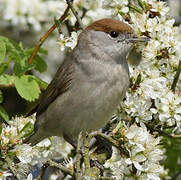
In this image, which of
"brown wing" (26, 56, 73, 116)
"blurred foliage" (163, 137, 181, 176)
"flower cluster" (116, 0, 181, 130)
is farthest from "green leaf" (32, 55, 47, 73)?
"blurred foliage" (163, 137, 181, 176)

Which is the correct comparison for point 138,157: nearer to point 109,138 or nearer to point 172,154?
point 109,138

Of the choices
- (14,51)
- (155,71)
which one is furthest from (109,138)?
(14,51)

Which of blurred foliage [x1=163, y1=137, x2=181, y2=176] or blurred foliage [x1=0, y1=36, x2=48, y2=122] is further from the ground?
blurred foliage [x1=0, y1=36, x2=48, y2=122]

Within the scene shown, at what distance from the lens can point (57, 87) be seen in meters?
4.49

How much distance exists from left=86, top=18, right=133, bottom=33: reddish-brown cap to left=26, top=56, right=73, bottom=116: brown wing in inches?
16.4

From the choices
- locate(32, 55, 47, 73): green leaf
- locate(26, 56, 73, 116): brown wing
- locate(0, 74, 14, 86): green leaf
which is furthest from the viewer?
locate(32, 55, 47, 73): green leaf

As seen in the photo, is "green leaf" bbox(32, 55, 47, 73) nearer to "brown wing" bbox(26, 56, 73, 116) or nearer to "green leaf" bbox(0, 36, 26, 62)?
"brown wing" bbox(26, 56, 73, 116)

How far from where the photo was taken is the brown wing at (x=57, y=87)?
4383 mm

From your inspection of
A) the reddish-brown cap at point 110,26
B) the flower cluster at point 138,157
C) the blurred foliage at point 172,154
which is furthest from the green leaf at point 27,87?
Answer: the blurred foliage at point 172,154

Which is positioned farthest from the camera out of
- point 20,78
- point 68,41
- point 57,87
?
point 57,87

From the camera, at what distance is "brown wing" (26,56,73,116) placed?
4383 mm

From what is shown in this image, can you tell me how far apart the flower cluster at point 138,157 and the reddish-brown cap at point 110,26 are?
3.63ft

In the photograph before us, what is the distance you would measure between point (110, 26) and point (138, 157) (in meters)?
1.51

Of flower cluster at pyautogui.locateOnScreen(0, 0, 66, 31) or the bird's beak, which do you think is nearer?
the bird's beak
